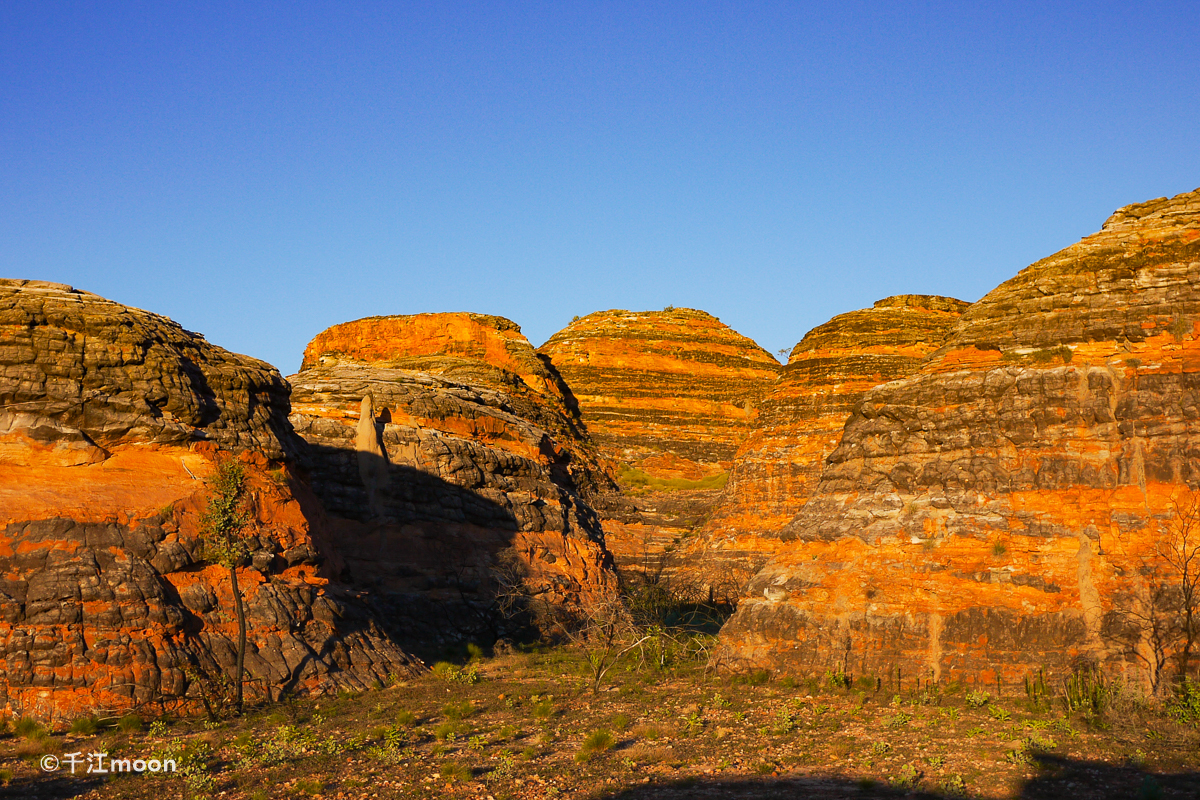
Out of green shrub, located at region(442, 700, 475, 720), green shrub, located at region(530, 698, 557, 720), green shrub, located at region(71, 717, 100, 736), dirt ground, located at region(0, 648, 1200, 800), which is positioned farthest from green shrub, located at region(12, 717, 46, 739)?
green shrub, located at region(530, 698, 557, 720)

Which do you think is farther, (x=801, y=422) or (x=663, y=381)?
(x=663, y=381)

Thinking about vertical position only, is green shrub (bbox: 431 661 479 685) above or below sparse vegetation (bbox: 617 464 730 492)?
below

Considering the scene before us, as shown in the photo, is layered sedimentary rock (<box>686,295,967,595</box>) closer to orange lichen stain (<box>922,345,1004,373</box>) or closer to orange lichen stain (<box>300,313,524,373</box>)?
orange lichen stain (<box>922,345,1004,373</box>)

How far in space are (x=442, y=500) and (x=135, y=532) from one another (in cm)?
999

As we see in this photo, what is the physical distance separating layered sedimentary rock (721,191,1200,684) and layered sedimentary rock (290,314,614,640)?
9.12 meters

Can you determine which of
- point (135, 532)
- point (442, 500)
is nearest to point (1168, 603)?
point (135, 532)

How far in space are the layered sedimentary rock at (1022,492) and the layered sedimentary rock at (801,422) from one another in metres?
14.5

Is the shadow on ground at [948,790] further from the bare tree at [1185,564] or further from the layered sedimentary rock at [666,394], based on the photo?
the layered sedimentary rock at [666,394]

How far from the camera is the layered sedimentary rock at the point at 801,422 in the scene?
3250 cm

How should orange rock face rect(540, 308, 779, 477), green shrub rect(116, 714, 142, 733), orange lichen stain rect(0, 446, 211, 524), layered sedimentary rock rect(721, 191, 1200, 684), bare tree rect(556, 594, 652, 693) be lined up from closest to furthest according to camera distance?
1. green shrub rect(116, 714, 142, 733)
2. layered sedimentary rock rect(721, 191, 1200, 684)
3. orange lichen stain rect(0, 446, 211, 524)
4. bare tree rect(556, 594, 652, 693)
5. orange rock face rect(540, 308, 779, 477)

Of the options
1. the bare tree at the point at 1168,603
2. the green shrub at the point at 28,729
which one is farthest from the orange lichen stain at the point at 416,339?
the bare tree at the point at 1168,603

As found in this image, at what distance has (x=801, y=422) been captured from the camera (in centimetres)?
3406

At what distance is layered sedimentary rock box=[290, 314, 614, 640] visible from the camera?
78.0 feet

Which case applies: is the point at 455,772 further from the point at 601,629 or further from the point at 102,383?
the point at 601,629
